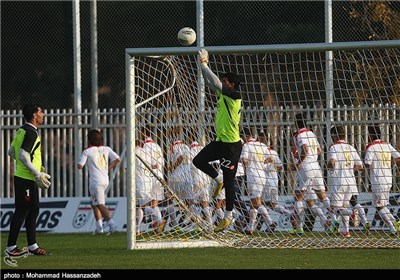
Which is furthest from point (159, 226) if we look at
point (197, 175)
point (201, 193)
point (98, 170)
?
point (98, 170)

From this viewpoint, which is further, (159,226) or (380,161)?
(380,161)

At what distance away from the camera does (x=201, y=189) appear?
19.7 meters

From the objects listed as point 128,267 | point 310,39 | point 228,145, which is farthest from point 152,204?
point 310,39

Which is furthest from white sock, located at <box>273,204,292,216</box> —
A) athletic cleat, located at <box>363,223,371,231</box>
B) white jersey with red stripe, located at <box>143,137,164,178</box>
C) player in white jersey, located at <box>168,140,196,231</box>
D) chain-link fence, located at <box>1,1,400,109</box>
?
chain-link fence, located at <box>1,1,400,109</box>

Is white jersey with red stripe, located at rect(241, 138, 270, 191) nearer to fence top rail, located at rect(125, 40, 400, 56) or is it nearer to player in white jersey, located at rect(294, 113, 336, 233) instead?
player in white jersey, located at rect(294, 113, 336, 233)

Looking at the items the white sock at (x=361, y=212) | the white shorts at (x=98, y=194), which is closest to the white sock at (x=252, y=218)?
the white sock at (x=361, y=212)

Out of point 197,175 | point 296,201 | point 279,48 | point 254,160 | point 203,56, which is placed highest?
point 279,48

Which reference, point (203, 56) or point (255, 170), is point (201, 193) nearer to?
point (255, 170)

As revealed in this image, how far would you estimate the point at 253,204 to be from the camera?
20.5 metres

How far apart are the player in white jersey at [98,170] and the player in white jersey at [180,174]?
3.14m

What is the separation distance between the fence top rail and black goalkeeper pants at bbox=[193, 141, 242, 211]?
51.6 inches

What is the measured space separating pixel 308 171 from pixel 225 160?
14.5 ft

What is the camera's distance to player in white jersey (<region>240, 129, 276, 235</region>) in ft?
67.1
